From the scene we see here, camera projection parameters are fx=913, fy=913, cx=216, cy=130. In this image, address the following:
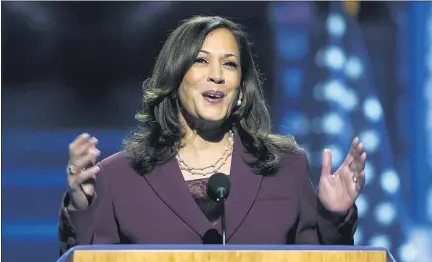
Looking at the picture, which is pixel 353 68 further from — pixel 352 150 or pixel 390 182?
pixel 352 150

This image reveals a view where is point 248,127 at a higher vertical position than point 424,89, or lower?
lower

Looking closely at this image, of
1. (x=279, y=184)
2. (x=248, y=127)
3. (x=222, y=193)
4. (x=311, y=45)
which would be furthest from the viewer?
(x=311, y=45)

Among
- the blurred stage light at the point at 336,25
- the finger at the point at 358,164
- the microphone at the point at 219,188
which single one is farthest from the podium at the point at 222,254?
the blurred stage light at the point at 336,25

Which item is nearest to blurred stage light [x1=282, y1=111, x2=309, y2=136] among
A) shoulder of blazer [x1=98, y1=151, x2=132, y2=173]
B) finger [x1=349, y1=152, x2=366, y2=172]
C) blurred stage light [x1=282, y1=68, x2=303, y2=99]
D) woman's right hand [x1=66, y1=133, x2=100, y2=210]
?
blurred stage light [x1=282, y1=68, x2=303, y2=99]

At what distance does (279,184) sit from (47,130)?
1875mm

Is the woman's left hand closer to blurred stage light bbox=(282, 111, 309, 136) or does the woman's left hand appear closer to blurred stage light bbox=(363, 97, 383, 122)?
blurred stage light bbox=(282, 111, 309, 136)

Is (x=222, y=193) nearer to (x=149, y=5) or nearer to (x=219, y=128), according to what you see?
(x=219, y=128)

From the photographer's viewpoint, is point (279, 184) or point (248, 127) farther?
point (248, 127)

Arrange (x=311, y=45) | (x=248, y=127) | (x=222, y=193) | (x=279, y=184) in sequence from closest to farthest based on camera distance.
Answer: (x=222, y=193)
(x=279, y=184)
(x=248, y=127)
(x=311, y=45)

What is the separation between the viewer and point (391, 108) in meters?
3.87

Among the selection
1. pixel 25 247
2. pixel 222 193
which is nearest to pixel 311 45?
pixel 25 247

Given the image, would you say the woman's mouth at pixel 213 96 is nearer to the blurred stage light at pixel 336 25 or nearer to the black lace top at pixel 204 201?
the black lace top at pixel 204 201

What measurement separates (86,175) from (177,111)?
53cm

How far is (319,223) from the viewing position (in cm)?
218
